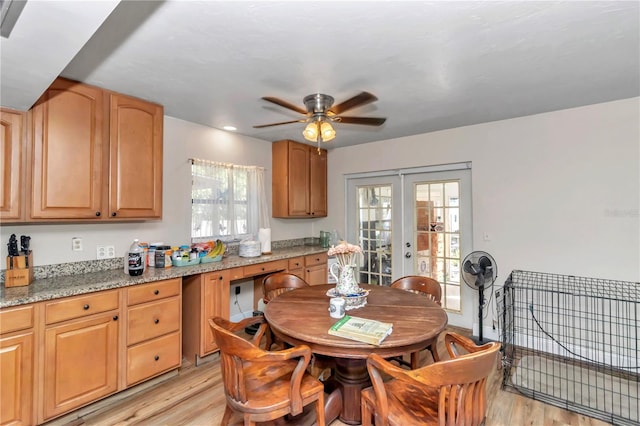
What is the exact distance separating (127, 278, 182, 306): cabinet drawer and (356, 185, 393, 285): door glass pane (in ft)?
8.86

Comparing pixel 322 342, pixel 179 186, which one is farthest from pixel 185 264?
pixel 322 342

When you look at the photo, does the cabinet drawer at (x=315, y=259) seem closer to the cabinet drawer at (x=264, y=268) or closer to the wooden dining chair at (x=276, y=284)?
the cabinet drawer at (x=264, y=268)

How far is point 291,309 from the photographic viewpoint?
2094 millimetres

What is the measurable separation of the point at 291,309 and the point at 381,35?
69.7 inches

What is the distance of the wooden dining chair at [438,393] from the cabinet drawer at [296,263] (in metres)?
2.27

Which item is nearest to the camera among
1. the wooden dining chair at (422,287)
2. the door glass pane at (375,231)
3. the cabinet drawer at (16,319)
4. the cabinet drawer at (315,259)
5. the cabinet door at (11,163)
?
the cabinet drawer at (16,319)

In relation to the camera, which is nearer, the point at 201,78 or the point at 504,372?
the point at 201,78

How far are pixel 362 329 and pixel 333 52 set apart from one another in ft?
5.45

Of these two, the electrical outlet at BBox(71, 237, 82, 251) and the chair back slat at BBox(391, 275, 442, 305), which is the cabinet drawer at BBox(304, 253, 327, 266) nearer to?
the chair back slat at BBox(391, 275, 442, 305)

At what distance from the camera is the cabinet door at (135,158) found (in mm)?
2522

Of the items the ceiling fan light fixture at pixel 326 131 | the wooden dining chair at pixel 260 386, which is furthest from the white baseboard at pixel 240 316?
the ceiling fan light fixture at pixel 326 131

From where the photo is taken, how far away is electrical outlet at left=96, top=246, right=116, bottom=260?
2670mm

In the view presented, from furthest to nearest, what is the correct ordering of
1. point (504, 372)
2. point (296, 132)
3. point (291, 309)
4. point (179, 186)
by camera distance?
1. point (296, 132)
2. point (179, 186)
3. point (504, 372)
4. point (291, 309)

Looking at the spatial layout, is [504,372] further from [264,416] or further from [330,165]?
[330,165]
